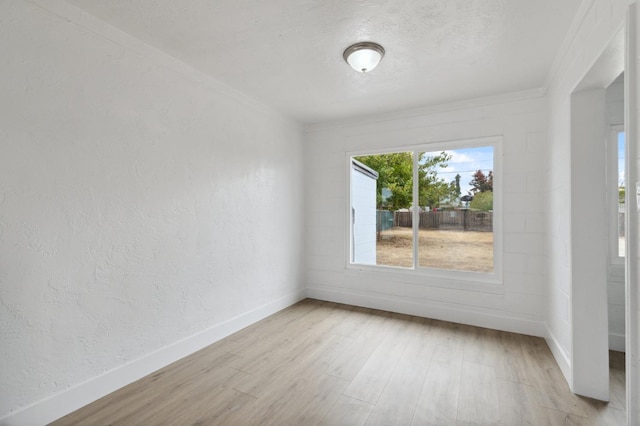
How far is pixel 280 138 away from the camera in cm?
416

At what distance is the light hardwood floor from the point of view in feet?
6.56

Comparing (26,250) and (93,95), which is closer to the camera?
(26,250)

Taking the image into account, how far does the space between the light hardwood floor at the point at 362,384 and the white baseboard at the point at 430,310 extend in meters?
0.12

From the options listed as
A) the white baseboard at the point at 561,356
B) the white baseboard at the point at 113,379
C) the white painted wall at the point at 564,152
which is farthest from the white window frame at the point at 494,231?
the white baseboard at the point at 113,379

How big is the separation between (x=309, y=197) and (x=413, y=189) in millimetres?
1554

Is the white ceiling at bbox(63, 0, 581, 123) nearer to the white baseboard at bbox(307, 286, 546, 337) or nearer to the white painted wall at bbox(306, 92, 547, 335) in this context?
the white painted wall at bbox(306, 92, 547, 335)

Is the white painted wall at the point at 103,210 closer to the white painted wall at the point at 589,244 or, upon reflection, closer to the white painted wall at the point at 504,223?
the white painted wall at the point at 504,223

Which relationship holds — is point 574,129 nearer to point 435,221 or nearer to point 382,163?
point 435,221

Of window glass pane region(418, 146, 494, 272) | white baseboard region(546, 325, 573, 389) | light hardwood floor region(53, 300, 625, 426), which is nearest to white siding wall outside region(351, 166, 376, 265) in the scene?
window glass pane region(418, 146, 494, 272)

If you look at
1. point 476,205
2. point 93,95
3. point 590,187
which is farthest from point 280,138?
point 590,187

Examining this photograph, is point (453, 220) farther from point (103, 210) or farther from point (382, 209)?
point (103, 210)

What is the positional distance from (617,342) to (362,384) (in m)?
2.59

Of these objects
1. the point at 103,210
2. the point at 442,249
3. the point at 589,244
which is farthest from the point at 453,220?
the point at 103,210

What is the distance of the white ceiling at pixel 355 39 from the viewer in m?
2.01
